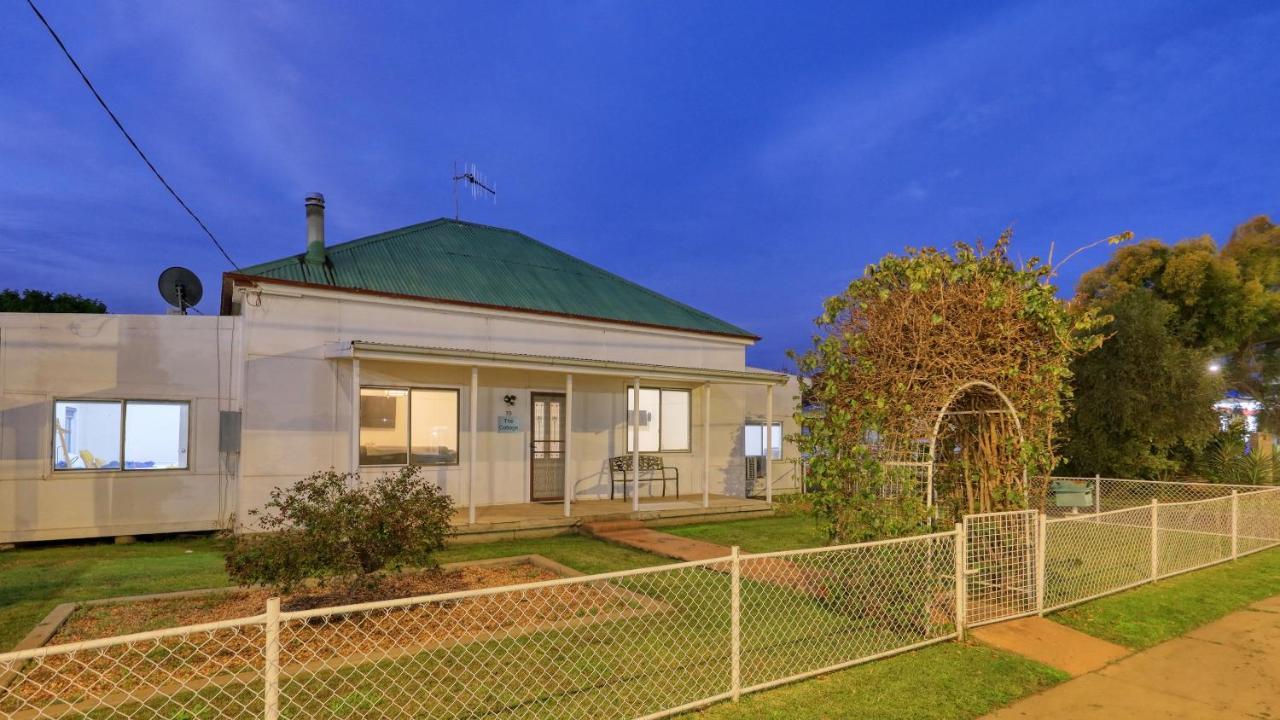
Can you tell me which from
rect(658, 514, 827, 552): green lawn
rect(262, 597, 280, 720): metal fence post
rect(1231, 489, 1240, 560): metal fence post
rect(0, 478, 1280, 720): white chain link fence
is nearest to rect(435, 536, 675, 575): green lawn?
rect(0, 478, 1280, 720): white chain link fence

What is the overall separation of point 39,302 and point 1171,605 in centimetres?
3069

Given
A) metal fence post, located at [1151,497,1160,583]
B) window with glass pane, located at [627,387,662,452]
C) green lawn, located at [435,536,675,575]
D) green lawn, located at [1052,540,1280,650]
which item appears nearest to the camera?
green lawn, located at [1052,540,1280,650]

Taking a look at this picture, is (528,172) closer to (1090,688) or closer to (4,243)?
(4,243)

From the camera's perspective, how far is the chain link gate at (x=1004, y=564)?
19.5 feet

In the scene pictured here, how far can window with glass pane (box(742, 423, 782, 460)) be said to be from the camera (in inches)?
607

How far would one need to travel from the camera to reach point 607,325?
42.9ft

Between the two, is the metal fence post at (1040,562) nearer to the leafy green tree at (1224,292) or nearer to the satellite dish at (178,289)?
the leafy green tree at (1224,292)

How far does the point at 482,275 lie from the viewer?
12812mm

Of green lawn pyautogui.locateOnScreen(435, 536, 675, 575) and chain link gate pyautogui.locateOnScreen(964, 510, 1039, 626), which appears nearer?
chain link gate pyautogui.locateOnScreen(964, 510, 1039, 626)

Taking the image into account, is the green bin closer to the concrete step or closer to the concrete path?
the concrete path

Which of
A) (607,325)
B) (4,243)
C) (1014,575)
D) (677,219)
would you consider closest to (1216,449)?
(1014,575)

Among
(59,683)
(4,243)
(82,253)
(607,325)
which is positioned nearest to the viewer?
(59,683)

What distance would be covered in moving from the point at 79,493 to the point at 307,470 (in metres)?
2.86

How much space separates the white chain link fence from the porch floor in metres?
3.10
